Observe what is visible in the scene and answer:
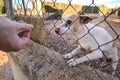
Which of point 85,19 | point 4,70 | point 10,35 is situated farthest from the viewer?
point 4,70

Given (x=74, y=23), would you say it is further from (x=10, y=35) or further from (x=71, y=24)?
(x=10, y=35)

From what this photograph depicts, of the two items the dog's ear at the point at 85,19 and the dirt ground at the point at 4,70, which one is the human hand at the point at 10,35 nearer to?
the dog's ear at the point at 85,19

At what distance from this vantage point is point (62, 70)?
1.14 meters

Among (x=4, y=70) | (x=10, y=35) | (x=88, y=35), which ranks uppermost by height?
(x=10, y=35)

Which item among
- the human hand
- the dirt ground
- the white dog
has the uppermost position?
the human hand

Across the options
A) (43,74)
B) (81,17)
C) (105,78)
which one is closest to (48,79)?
(43,74)

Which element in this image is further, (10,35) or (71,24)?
(71,24)

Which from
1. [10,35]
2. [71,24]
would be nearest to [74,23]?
[71,24]

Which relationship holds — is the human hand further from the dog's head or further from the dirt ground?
the dirt ground

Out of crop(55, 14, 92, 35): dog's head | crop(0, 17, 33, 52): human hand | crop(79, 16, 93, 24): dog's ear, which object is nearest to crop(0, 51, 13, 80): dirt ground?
crop(55, 14, 92, 35): dog's head

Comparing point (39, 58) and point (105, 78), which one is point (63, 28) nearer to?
point (39, 58)

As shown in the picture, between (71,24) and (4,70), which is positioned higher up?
(71,24)

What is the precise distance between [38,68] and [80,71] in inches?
11.8

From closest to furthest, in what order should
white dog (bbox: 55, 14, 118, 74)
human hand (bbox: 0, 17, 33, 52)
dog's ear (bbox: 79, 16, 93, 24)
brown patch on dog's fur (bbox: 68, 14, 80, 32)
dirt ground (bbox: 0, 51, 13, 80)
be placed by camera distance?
1. human hand (bbox: 0, 17, 33, 52)
2. dog's ear (bbox: 79, 16, 93, 24)
3. white dog (bbox: 55, 14, 118, 74)
4. brown patch on dog's fur (bbox: 68, 14, 80, 32)
5. dirt ground (bbox: 0, 51, 13, 80)
